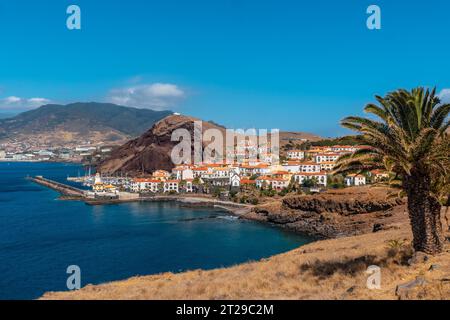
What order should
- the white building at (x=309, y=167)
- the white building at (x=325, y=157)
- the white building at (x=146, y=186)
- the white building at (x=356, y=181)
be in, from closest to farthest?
1. the white building at (x=356, y=181)
2. the white building at (x=309, y=167)
3. the white building at (x=146, y=186)
4. the white building at (x=325, y=157)

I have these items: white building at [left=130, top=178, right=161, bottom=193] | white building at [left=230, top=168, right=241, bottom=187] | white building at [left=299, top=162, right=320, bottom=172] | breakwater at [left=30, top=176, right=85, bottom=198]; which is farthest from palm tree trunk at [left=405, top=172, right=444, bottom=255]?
white building at [left=130, top=178, right=161, bottom=193]

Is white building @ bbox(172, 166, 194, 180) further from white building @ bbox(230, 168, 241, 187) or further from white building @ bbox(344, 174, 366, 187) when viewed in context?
white building @ bbox(344, 174, 366, 187)

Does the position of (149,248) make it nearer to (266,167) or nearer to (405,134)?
(405,134)

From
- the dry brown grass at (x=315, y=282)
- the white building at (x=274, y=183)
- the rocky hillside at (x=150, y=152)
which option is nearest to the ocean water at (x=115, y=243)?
the dry brown grass at (x=315, y=282)

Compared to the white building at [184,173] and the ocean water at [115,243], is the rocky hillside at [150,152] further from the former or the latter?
the ocean water at [115,243]

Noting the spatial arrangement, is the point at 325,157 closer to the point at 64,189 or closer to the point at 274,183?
the point at 274,183

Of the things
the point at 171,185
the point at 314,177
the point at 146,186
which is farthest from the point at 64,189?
the point at 314,177

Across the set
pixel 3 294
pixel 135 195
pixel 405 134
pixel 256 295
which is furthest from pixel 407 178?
pixel 135 195
